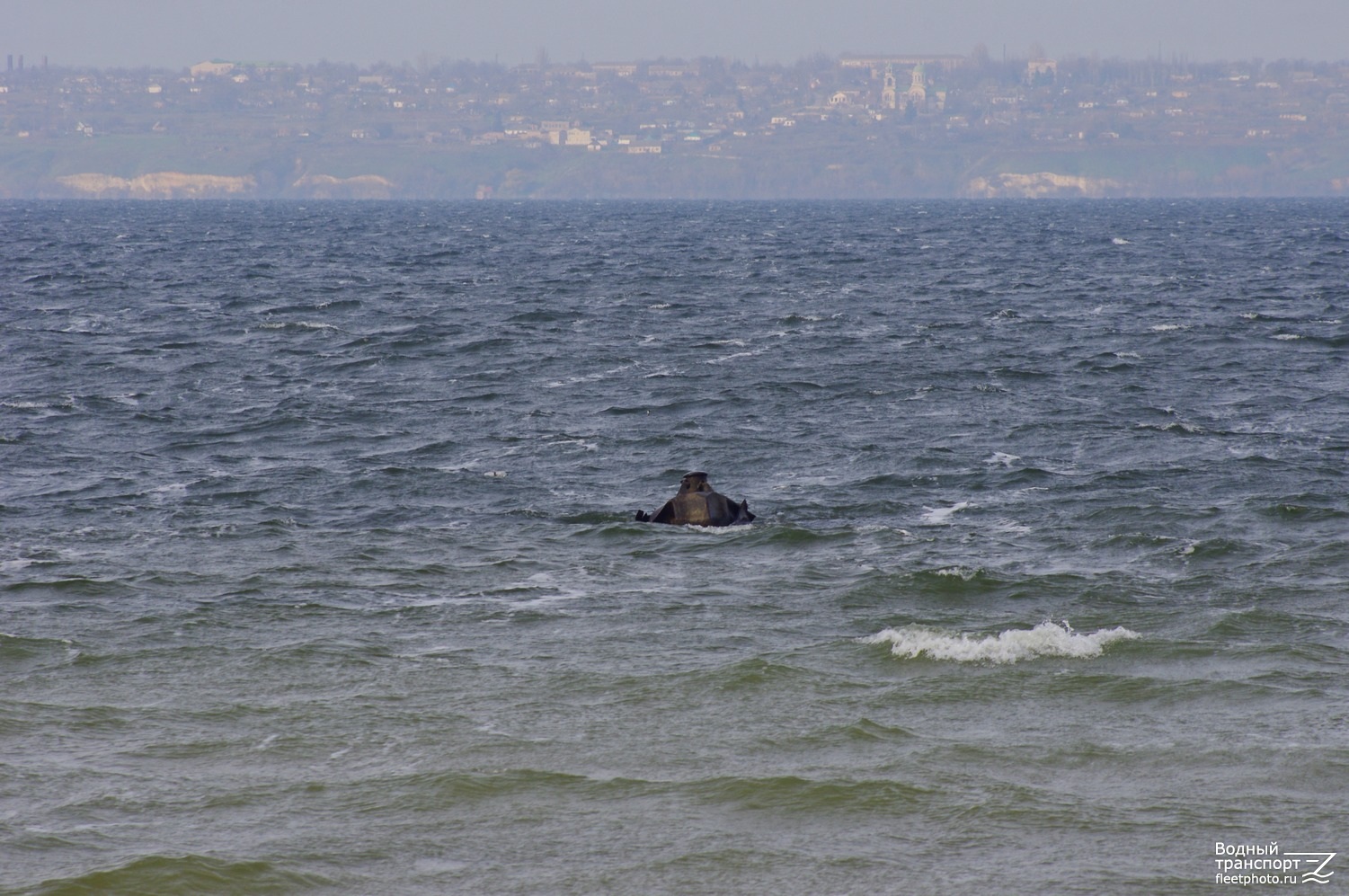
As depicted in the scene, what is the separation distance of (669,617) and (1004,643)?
11.2ft

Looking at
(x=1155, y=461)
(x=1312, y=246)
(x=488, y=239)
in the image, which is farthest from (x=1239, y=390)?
(x=488, y=239)

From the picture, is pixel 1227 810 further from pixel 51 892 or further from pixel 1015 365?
pixel 1015 365

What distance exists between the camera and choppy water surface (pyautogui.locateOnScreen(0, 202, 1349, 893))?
30.8ft

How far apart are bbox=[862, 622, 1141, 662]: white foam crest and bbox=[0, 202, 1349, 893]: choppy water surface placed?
5 centimetres

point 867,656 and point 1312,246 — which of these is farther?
point 1312,246

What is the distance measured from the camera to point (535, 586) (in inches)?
637

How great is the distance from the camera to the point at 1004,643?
1329 centimetres

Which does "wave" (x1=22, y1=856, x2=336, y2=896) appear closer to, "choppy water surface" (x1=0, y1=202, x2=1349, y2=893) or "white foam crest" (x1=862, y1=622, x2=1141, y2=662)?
"choppy water surface" (x1=0, y1=202, x2=1349, y2=893)

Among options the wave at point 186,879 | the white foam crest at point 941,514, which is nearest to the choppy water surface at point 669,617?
the wave at point 186,879

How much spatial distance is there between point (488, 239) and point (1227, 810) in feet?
334

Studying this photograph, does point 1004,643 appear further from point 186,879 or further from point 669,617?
point 186,879

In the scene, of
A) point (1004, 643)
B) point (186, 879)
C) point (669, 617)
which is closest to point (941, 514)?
point (669, 617)

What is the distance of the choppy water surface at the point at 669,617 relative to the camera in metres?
9.38

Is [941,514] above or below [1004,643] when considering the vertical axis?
below
